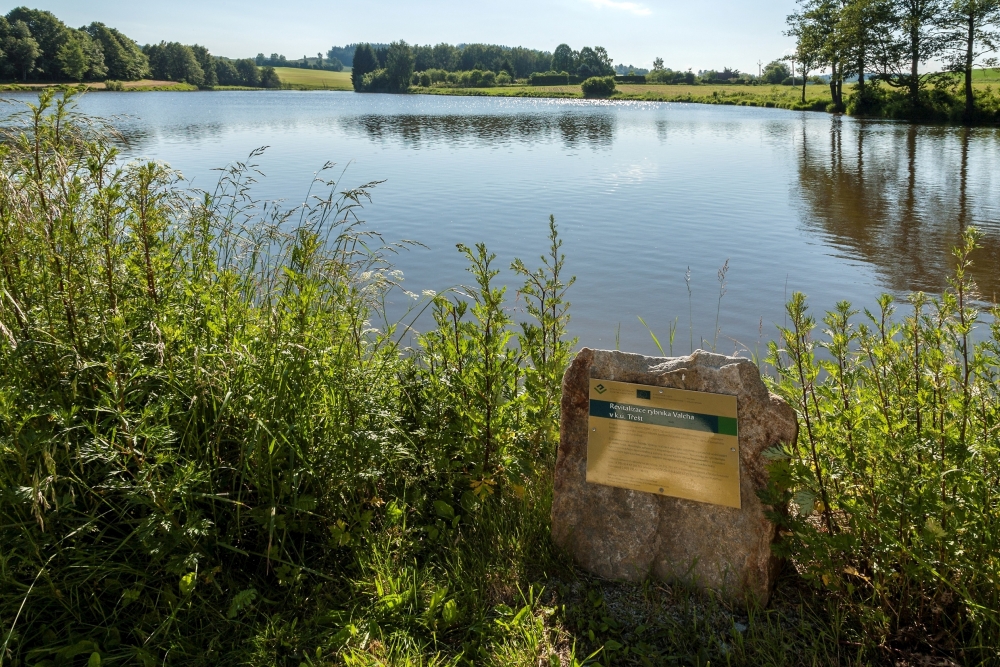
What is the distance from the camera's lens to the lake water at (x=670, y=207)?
9625 mm

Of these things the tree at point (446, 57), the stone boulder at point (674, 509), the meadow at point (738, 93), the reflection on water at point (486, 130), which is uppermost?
the tree at point (446, 57)

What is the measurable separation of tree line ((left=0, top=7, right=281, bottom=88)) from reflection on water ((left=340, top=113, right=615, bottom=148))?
37739 mm

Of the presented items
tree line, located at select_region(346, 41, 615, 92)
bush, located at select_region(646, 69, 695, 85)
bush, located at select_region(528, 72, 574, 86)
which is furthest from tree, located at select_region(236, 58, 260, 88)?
bush, located at select_region(646, 69, 695, 85)

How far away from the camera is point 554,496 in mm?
3182

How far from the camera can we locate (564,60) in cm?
15012

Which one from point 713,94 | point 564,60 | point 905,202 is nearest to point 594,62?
point 564,60

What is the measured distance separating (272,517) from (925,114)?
52.4 meters

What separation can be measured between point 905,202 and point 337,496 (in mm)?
17094

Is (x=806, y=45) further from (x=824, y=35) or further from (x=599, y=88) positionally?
(x=599, y=88)

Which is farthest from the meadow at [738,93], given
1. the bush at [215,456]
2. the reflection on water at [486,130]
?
the bush at [215,456]

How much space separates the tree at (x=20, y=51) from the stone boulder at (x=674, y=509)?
72.7 meters

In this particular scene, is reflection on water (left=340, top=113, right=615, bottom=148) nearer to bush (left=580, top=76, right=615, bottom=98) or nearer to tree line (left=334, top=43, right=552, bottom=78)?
bush (left=580, top=76, right=615, bottom=98)

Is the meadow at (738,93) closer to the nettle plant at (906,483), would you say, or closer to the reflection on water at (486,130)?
the reflection on water at (486,130)

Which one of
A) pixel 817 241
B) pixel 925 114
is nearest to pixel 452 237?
pixel 817 241
